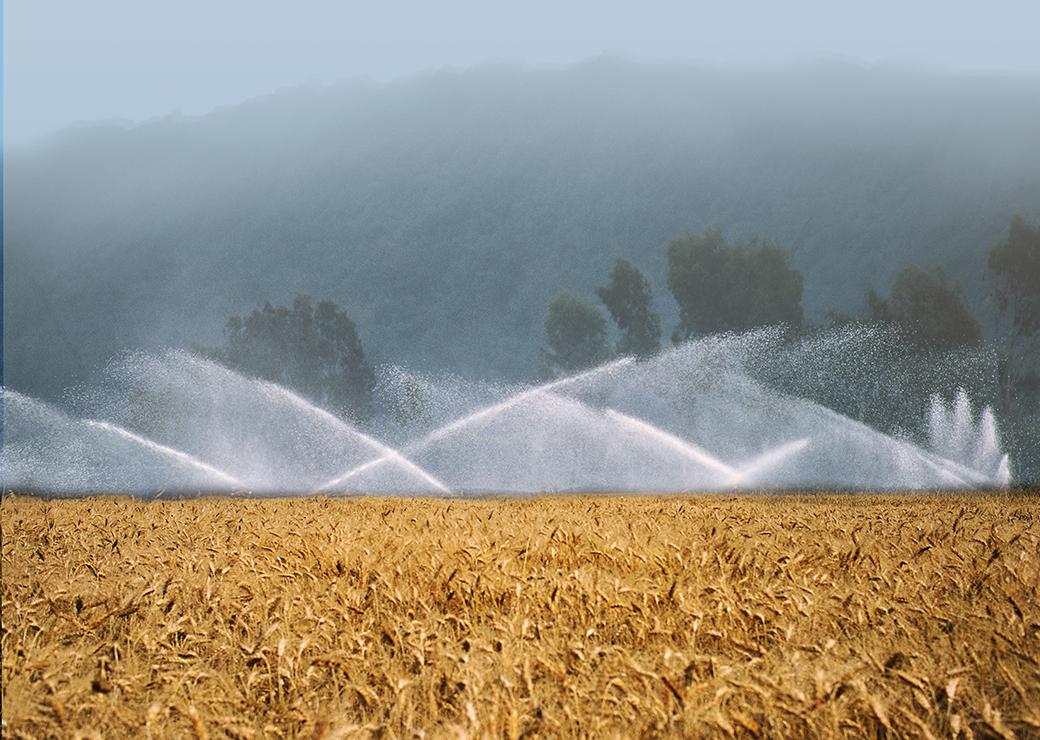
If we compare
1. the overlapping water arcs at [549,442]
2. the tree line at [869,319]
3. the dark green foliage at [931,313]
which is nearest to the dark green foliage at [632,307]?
the tree line at [869,319]

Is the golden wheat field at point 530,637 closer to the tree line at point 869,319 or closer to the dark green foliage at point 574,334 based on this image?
the tree line at point 869,319

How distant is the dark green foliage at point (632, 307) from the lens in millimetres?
82125

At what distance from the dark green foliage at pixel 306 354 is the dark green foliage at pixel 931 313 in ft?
184

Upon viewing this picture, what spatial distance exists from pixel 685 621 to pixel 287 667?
238cm

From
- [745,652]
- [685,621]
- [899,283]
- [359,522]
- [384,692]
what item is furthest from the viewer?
[899,283]

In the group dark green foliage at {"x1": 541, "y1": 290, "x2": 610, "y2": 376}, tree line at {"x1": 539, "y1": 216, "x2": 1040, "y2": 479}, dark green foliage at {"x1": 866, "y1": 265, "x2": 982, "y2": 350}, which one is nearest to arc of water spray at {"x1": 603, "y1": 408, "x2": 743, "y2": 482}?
dark green foliage at {"x1": 541, "y1": 290, "x2": 610, "y2": 376}

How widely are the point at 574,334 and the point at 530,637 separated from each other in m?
81.4

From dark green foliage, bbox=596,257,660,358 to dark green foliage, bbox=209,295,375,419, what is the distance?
100 feet

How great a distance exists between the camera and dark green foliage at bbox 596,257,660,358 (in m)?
82.1

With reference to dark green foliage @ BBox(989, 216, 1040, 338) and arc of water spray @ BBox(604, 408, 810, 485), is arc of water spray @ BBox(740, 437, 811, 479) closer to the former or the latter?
arc of water spray @ BBox(604, 408, 810, 485)

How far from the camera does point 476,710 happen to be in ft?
11.6

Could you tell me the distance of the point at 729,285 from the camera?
243ft

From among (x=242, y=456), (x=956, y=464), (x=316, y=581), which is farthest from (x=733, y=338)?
(x=316, y=581)

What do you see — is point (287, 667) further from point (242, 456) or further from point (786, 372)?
point (242, 456)
